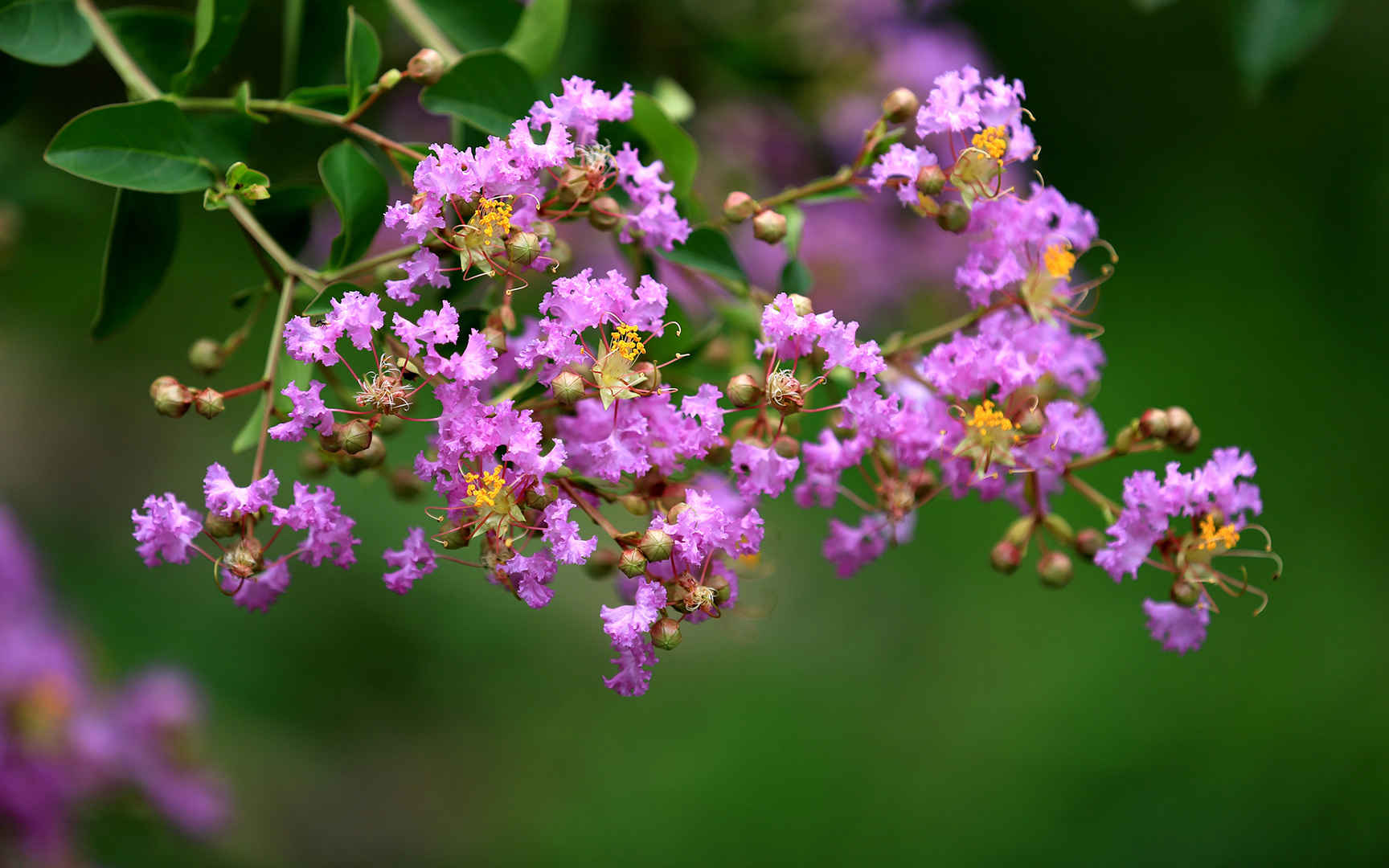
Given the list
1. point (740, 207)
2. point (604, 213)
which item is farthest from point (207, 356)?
point (740, 207)

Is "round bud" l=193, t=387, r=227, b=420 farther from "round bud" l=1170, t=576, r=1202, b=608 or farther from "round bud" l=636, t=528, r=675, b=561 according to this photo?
"round bud" l=1170, t=576, r=1202, b=608

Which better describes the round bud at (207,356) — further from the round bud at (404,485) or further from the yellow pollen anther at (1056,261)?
the yellow pollen anther at (1056,261)

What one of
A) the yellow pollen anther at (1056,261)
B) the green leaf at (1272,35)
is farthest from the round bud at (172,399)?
the green leaf at (1272,35)

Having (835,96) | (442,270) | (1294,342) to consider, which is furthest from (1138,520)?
(1294,342)

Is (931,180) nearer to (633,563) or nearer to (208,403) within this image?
(633,563)

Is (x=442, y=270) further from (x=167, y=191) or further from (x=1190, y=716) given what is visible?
(x=1190, y=716)

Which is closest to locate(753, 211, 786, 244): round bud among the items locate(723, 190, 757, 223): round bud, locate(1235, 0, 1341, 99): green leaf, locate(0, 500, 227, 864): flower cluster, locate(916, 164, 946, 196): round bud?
locate(723, 190, 757, 223): round bud
